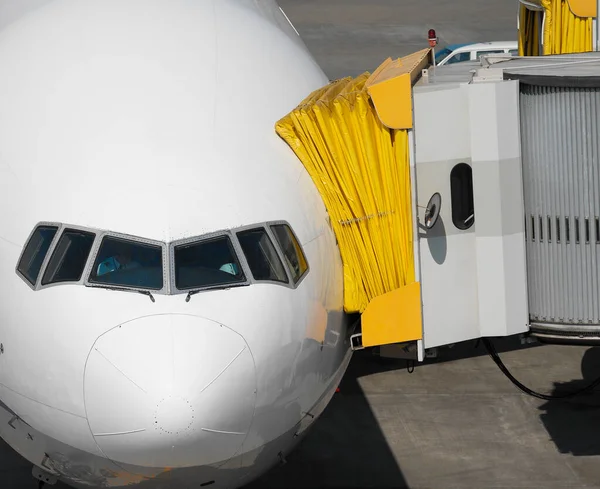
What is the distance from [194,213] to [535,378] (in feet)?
34.3

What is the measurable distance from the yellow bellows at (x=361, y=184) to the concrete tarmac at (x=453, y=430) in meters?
4.38

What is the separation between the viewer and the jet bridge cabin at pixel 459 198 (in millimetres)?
12219

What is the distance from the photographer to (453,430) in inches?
683

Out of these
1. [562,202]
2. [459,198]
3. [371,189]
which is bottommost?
[562,202]

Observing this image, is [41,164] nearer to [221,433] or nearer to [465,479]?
[221,433]

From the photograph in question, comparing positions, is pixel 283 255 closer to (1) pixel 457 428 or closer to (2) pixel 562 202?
(2) pixel 562 202

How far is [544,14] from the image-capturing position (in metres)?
21.0

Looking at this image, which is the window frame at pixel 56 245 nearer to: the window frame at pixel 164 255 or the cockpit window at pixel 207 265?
the window frame at pixel 164 255

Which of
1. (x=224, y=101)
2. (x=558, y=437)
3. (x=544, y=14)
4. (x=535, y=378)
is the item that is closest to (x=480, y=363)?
(x=535, y=378)

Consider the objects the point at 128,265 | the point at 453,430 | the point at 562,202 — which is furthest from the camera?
the point at 453,430

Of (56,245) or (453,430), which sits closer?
(56,245)

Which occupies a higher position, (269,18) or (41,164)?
(269,18)

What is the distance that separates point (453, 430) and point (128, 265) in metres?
8.32

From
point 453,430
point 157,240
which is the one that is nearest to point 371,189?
point 157,240
